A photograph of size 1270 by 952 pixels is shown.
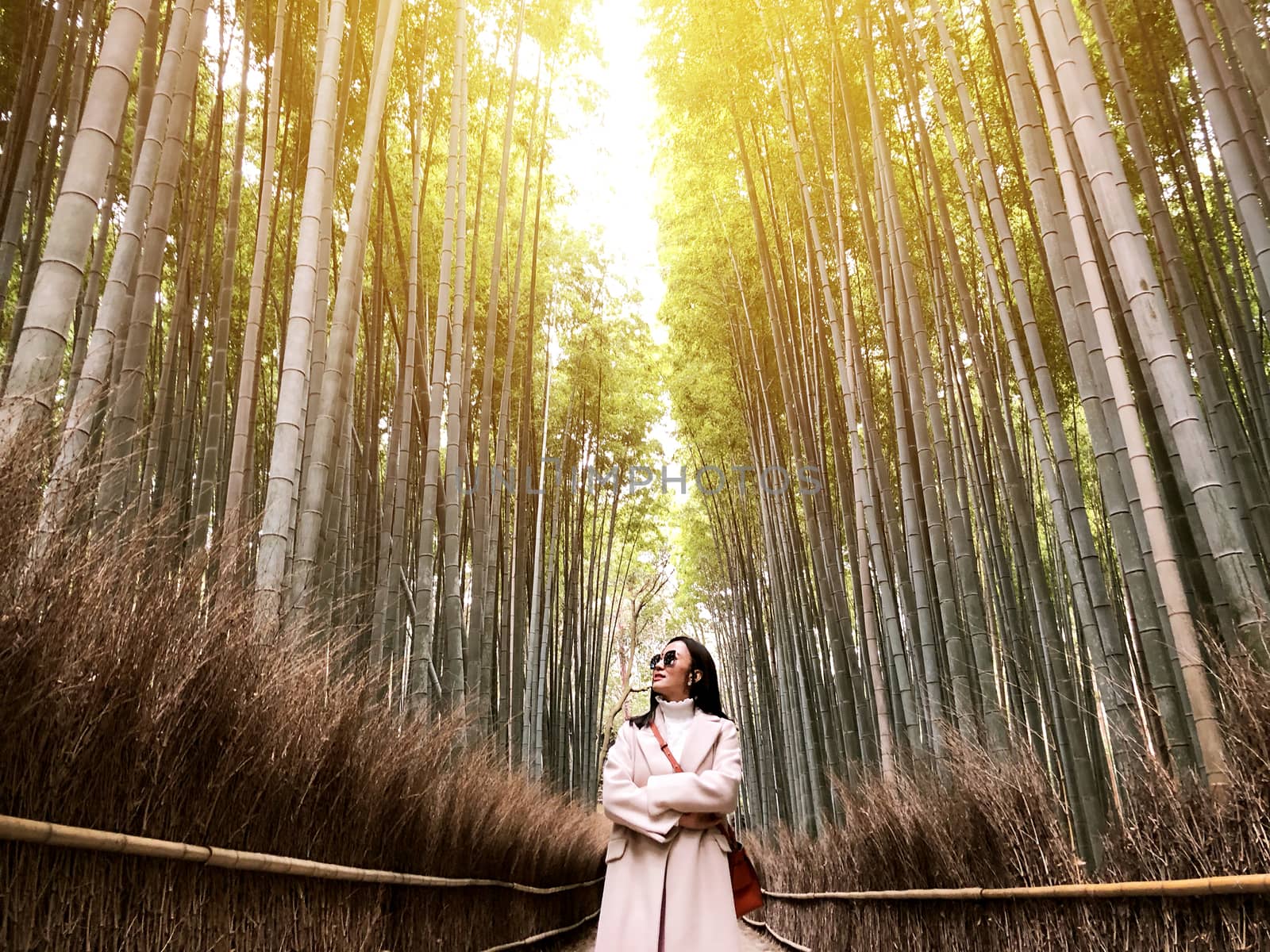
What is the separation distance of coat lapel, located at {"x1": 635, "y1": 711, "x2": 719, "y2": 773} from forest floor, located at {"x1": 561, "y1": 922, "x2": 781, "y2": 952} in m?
3.78

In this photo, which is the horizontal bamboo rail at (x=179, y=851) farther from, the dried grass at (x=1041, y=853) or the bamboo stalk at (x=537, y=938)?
the dried grass at (x=1041, y=853)

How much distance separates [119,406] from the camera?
7.99ft

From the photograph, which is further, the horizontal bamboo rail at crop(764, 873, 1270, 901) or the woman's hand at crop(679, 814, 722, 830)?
the woman's hand at crop(679, 814, 722, 830)

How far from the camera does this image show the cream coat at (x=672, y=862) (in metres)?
1.67

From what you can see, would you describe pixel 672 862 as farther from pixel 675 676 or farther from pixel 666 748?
pixel 675 676

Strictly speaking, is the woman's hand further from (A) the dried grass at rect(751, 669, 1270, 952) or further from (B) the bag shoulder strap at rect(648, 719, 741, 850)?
(A) the dried grass at rect(751, 669, 1270, 952)

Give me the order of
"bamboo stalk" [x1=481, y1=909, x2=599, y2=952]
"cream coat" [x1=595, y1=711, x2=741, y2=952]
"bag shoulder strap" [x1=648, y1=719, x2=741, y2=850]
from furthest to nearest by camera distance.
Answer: "bamboo stalk" [x1=481, y1=909, x2=599, y2=952] → "bag shoulder strap" [x1=648, y1=719, x2=741, y2=850] → "cream coat" [x1=595, y1=711, x2=741, y2=952]

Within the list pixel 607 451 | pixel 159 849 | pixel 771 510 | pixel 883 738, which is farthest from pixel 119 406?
pixel 607 451

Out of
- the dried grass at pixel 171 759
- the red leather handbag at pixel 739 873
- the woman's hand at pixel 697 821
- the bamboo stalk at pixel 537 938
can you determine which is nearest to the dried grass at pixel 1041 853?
the red leather handbag at pixel 739 873

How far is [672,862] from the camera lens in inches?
67.5

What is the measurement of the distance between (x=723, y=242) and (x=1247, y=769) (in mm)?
6392

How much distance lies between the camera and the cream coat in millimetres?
1665

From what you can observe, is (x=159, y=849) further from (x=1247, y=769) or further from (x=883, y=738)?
(x=883, y=738)

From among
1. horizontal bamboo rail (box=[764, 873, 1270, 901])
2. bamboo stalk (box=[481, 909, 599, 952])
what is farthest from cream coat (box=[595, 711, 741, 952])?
bamboo stalk (box=[481, 909, 599, 952])
